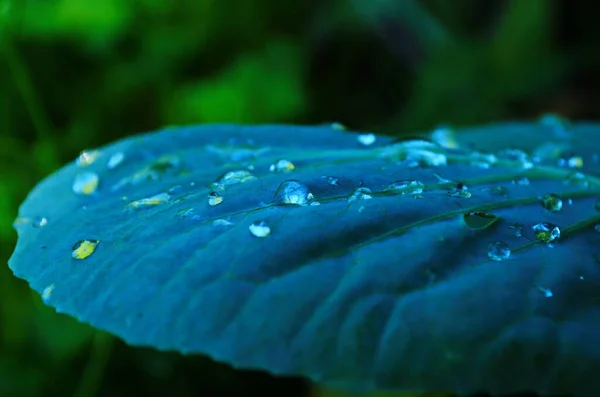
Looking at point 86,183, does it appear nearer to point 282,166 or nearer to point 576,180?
point 282,166

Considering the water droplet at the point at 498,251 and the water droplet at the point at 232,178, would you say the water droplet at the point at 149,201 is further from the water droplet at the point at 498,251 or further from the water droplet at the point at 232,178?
the water droplet at the point at 498,251

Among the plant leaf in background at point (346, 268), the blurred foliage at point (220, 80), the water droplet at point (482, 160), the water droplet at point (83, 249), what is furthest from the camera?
the blurred foliage at point (220, 80)

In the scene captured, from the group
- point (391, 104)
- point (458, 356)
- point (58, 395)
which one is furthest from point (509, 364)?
point (391, 104)

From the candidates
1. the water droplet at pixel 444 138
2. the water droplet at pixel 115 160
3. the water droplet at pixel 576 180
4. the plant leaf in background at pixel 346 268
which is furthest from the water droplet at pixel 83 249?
the water droplet at pixel 444 138

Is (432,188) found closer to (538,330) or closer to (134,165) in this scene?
(538,330)

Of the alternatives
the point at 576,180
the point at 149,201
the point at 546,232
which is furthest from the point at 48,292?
the point at 576,180

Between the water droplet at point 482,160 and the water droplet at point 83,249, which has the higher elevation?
the water droplet at point 482,160
